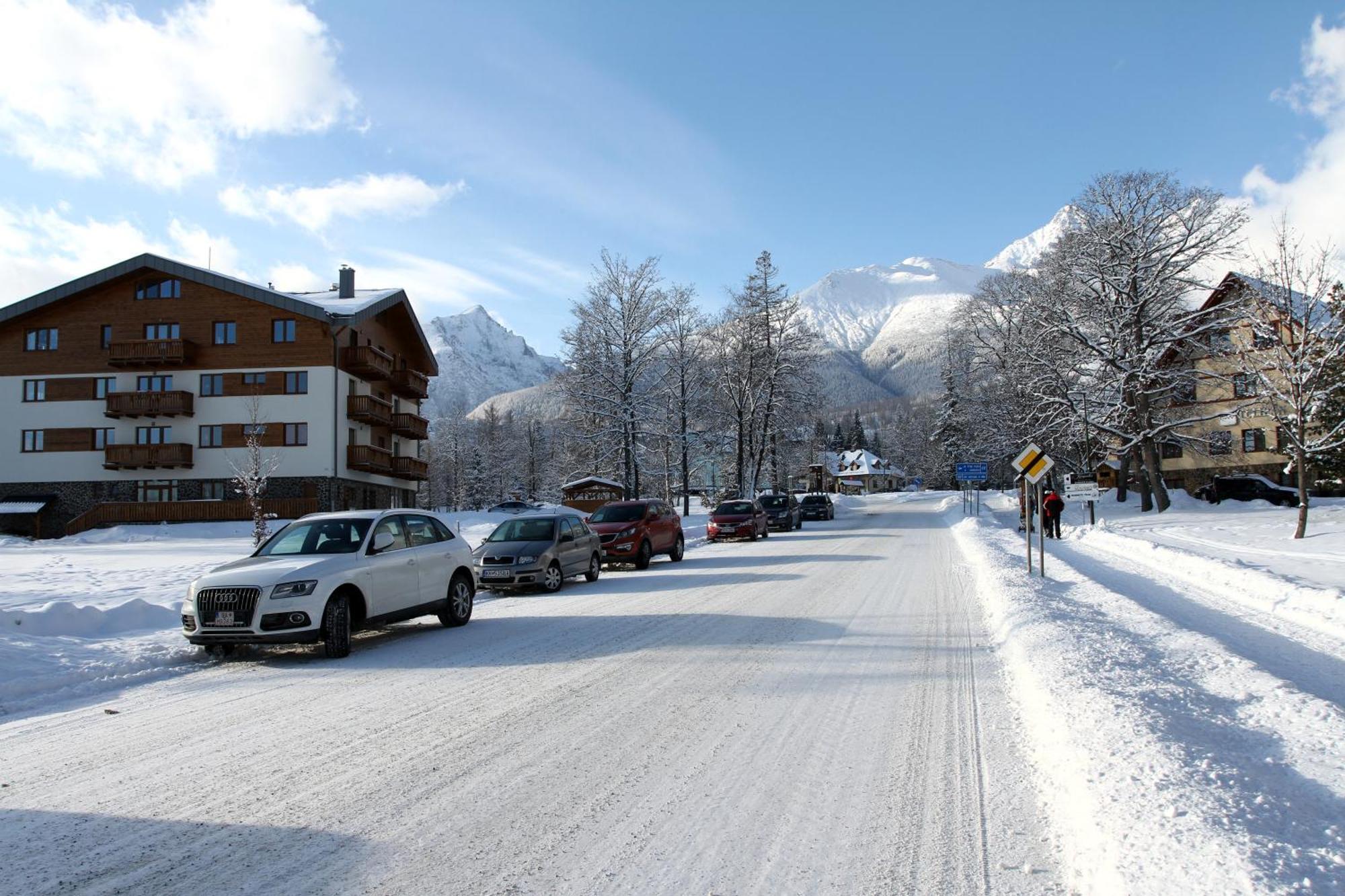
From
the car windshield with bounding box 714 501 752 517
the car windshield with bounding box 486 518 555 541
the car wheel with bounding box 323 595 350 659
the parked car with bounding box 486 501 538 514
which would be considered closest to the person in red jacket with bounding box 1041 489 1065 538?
the car windshield with bounding box 714 501 752 517

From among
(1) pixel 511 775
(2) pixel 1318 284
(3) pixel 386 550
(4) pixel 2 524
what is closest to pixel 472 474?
(4) pixel 2 524

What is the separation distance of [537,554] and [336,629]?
705cm

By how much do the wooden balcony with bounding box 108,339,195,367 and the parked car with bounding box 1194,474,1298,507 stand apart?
52.1 meters

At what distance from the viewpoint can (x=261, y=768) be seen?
536cm

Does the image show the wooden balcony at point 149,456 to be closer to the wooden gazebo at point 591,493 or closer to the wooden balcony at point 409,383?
the wooden balcony at point 409,383

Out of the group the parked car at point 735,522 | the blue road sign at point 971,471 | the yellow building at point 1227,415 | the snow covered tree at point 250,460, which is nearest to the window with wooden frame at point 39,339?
the snow covered tree at point 250,460

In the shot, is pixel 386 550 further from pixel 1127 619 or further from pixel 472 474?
pixel 472 474

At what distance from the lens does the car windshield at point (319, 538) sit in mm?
10359

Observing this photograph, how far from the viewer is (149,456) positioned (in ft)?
138

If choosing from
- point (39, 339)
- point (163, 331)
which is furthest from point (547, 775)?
point (39, 339)

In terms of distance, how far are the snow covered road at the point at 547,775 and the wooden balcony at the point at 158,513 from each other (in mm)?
36346

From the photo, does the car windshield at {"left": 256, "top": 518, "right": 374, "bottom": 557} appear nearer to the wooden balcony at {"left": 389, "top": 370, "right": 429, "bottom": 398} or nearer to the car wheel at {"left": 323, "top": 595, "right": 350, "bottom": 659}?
the car wheel at {"left": 323, "top": 595, "right": 350, "bottom": 659}

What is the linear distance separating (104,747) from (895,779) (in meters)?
Result: 5.37

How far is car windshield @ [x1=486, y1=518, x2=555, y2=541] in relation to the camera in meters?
17.1
